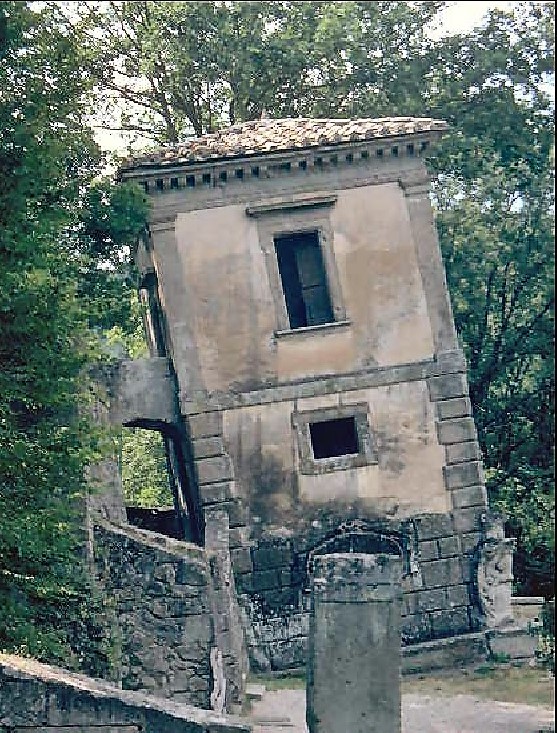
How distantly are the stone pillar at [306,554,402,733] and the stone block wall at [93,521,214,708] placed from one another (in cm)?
477

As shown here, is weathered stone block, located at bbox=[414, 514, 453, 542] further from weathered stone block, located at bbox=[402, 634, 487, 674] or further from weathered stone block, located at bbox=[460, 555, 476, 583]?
weathered stone block, located at bbox=[402, 634, 487, 674]

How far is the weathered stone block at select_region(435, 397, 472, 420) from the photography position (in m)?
14.0

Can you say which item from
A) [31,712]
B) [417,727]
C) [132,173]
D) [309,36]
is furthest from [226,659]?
[309,36]

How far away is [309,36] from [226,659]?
1269cm

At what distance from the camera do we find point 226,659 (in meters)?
11.4

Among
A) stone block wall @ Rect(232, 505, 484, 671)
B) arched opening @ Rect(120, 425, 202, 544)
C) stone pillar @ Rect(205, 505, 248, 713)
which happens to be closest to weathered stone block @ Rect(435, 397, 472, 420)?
stone block wall @ Rect(232, 505, 484, 671)

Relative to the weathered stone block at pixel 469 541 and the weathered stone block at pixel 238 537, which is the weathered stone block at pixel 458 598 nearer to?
the weathered stone block at pixel 469 541

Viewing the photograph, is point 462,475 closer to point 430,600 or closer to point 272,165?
point 430,600

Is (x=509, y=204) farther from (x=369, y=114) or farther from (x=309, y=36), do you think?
(x=309, y=36)

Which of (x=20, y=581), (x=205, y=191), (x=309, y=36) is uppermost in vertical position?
(x=309, y=36)

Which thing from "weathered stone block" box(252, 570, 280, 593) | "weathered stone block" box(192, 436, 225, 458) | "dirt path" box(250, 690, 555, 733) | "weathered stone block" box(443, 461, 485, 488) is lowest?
"dirt path" box(250, 690, 555, 733)

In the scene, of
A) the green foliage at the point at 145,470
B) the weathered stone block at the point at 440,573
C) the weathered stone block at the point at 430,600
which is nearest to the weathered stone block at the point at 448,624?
the weathered stone block at the point at 430,600

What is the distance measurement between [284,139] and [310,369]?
11.3ft

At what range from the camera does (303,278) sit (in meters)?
14.4
